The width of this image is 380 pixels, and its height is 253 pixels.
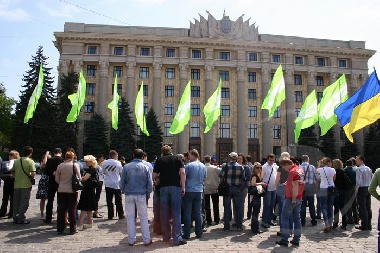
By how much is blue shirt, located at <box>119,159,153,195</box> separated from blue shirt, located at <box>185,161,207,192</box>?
1096 millimetres

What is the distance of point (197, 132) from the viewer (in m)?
48.1

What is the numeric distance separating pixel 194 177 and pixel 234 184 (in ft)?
4.27

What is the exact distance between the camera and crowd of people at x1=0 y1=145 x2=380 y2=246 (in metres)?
7.32

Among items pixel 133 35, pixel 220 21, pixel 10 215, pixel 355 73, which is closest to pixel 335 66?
pixel 355 73

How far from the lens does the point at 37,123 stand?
4100 centimetres

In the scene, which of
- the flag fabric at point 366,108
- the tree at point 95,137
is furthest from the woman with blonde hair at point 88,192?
the tree at point 95,137

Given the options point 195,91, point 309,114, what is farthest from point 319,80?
point 309,114

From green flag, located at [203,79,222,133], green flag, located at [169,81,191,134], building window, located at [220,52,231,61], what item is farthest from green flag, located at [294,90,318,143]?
building window, located at [220,52,231,61]

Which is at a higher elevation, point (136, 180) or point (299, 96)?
point (299, 96)

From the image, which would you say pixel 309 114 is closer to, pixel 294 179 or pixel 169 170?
pixel 294 179

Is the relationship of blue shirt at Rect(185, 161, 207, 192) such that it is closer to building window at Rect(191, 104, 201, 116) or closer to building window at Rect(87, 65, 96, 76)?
building window at Rect(191, 104, 201, 116)

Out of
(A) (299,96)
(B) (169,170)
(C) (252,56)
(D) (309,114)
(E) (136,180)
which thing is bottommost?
(E) (136,180)

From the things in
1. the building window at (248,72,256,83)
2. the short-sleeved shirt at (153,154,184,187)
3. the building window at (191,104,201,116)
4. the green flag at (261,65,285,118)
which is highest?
the building window at (248,72,256,83)

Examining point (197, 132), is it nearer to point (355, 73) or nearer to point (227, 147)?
point (227, 147)
